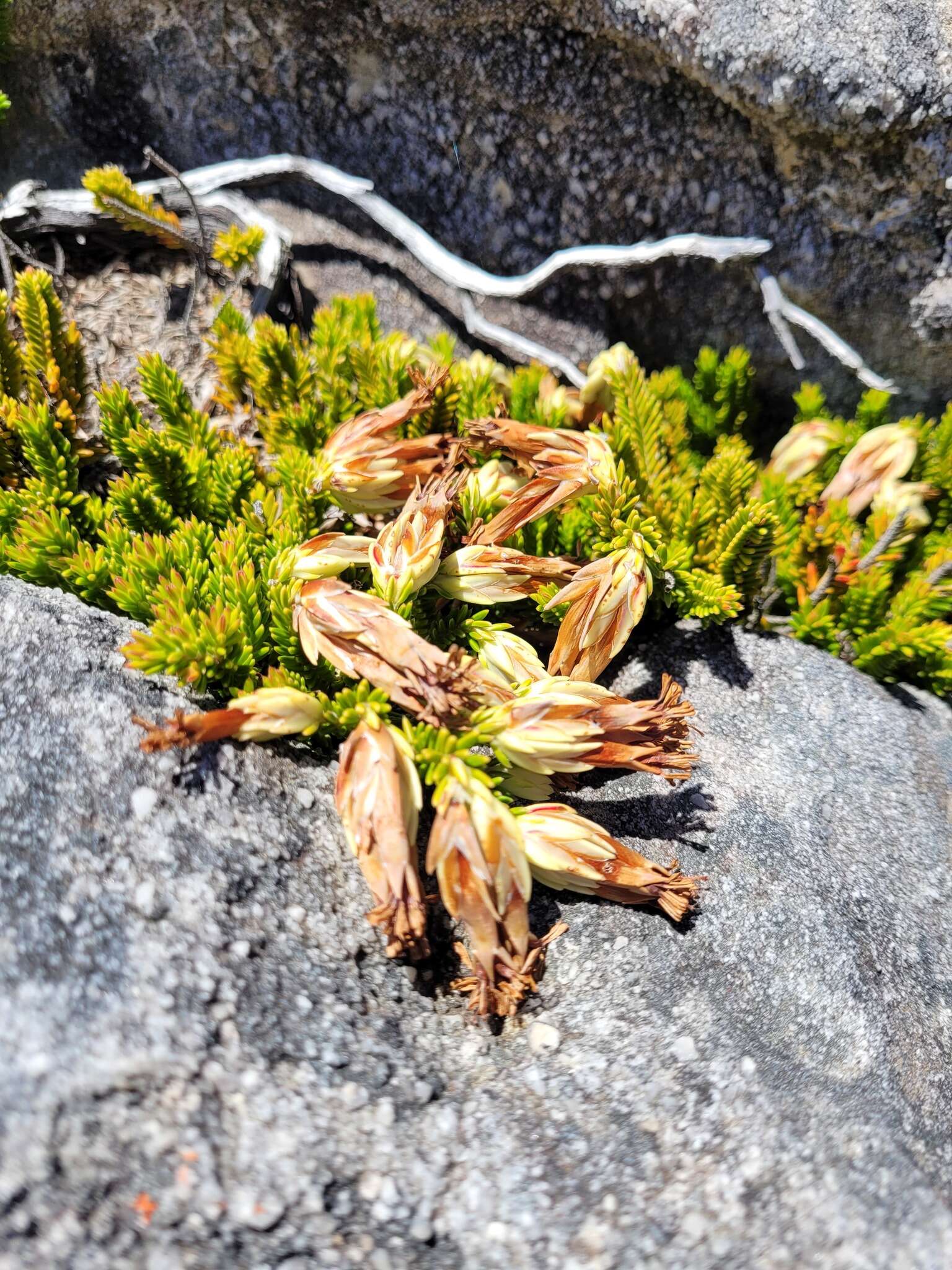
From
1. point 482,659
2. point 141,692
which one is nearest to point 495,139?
point 482,659

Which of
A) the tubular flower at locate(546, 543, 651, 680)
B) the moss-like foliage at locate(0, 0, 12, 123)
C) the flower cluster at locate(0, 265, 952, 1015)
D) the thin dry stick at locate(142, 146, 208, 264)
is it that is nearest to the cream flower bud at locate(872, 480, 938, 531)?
the flower cluster at locate(0, 265, 952, 1015)

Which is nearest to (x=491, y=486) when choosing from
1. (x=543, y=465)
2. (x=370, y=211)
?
(x=543, y=465)

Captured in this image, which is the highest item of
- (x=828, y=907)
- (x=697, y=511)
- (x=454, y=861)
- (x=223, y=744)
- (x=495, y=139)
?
(x=495, y=139)

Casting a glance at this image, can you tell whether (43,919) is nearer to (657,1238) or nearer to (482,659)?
(482,659)

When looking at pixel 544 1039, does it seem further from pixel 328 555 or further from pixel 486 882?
pixel 328 555

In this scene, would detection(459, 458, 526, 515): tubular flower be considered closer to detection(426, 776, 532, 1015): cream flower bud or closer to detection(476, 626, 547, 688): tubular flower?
detection(476, 626, 547, 688): tubular flower

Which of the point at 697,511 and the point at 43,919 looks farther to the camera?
the point at 697,511
